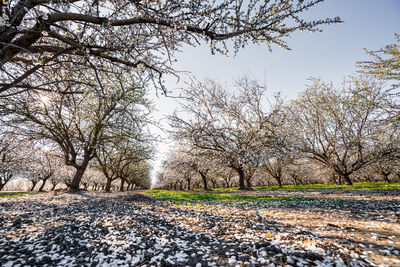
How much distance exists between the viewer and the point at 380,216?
538 cm

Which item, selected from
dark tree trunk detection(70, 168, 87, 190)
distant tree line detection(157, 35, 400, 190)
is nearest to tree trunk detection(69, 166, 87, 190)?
dark tree trunk detection(70, 168, 87, 190)

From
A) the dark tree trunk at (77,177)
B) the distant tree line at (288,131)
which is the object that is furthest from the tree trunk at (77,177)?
the distant tree line at (288,131)

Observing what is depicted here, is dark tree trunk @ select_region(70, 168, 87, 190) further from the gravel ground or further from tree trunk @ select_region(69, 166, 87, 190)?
the gravel ground

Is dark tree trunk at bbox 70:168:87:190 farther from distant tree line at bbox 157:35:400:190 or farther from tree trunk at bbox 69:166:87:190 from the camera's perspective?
distant tree line at bbox 157:35:400:190

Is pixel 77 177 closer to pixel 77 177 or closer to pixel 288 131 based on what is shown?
pixel 77 177

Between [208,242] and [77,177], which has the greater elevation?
[77,177]

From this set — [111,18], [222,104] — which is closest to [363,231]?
[111,18]

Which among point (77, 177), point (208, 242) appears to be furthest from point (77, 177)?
point (208, 242)

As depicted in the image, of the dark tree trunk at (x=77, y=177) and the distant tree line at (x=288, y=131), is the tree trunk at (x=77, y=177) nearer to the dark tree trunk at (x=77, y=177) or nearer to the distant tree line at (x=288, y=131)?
the dark tree trunk at (x=77, y=177)

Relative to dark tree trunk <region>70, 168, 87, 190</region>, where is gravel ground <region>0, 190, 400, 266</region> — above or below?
below

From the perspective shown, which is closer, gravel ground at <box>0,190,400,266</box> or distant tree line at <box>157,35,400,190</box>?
gravel ground at <box>0,190,400,266</box>

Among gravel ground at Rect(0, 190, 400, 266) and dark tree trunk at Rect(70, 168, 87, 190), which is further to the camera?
dark tree trunk at Rect(70, 168, 87, 190)

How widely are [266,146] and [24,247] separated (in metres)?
15.6

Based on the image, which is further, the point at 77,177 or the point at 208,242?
the point at 77,177
